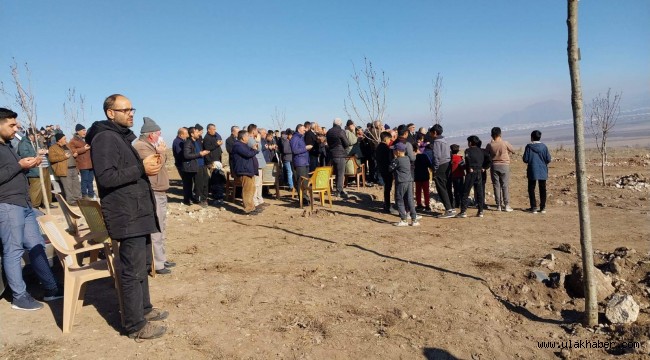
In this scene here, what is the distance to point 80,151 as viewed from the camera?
970 cm

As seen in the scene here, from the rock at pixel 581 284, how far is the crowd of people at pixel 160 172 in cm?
344

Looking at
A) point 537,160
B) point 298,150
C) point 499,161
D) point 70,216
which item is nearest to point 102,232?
point 70,216

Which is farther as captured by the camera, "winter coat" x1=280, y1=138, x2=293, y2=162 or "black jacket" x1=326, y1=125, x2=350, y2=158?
"winter coat" x1=280, y1=138, x2=293, y2=162

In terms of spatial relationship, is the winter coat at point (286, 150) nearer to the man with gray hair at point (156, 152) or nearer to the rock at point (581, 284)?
the man with gray hair at point (156, 152)

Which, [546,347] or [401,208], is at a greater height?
[401,208]

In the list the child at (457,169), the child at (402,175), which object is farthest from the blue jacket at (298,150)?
the child at (457,169)

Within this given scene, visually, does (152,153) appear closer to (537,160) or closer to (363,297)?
(363,297)

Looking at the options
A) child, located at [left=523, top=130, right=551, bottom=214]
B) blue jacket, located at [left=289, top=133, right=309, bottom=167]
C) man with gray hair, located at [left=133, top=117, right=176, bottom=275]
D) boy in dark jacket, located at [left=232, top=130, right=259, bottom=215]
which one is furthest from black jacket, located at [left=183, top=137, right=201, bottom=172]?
child, located at [left=523, top=130, right=551, bottom=214]

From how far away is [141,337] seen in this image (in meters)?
3.61

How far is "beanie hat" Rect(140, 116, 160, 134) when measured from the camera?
5016 millimetres

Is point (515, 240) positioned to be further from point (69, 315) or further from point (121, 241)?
point (69, 315)

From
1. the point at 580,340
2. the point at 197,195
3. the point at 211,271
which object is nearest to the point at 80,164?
the point at 197,195

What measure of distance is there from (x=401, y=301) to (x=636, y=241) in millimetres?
4591

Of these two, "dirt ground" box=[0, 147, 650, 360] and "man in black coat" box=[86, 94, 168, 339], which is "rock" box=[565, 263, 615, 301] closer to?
"dirt ground" box=[0, 147, 650, 360]
